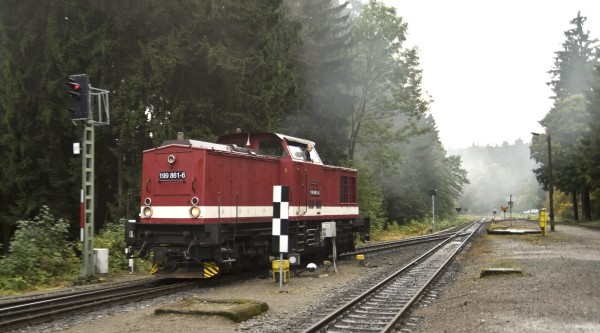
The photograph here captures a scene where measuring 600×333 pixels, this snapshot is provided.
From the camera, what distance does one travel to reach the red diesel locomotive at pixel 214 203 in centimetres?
1252

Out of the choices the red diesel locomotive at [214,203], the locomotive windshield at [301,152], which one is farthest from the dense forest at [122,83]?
the red diesel locomotive at [214,203]

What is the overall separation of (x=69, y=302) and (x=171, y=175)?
3815 millimetres

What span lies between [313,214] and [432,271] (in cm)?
384

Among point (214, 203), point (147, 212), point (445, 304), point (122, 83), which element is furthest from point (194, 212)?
point (122, 83)

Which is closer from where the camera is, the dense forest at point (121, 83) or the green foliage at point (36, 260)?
the green foliage at point (36, 260)

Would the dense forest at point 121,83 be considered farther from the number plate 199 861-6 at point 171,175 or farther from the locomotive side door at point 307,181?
the number plate 199 861-6 at point 171,175

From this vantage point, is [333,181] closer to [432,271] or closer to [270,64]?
[432,271]

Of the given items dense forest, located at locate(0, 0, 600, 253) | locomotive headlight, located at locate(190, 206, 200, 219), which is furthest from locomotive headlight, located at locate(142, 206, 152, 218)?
dense forest, located at locate(0, 0, 600, 253)

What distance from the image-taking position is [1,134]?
733 inches

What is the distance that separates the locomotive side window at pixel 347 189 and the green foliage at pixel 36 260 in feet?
28.8

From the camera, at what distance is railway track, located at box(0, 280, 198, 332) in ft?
28.5

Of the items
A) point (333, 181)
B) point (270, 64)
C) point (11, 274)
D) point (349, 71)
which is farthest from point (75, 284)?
point (349, 71)

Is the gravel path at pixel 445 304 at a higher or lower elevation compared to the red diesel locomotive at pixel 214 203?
lower

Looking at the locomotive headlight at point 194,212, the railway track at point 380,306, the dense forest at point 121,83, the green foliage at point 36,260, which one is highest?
the dense forest at point 121,83
